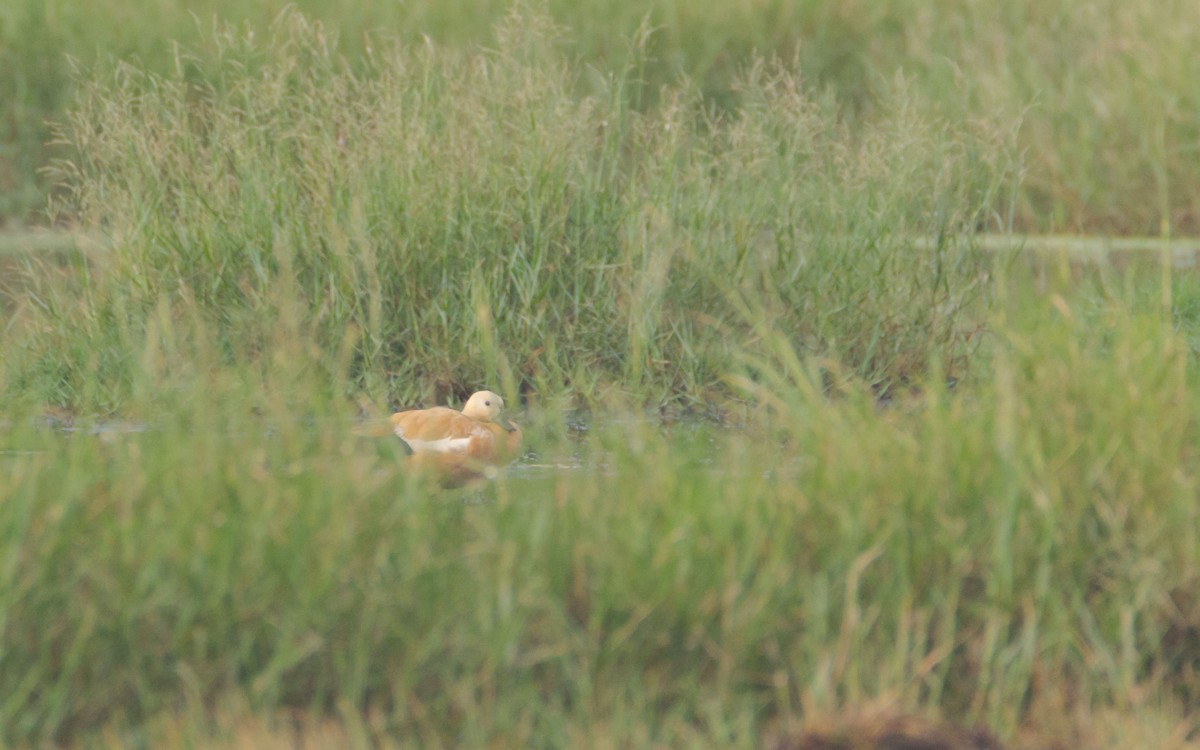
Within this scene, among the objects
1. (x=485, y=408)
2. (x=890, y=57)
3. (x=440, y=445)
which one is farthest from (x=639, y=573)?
(x=890, y=57)

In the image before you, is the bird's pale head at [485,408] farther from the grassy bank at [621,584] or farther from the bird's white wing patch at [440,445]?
the grassy bank at [621,584]

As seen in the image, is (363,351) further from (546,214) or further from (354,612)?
(354,612)

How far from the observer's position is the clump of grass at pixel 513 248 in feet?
18.0

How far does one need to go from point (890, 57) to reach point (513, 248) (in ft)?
16.7

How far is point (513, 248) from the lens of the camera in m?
5.60

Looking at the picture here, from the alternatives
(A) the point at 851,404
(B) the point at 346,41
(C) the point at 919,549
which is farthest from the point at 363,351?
(B) the point at 346,41

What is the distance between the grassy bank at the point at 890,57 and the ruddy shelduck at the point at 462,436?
14.2 ft

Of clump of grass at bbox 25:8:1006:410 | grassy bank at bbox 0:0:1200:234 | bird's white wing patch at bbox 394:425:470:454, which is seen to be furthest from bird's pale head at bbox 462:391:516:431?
grassy bank at bbox 0:0:1200:234

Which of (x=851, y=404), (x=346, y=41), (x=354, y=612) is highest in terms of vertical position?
(x=346, y=41)

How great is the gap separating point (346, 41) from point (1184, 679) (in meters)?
7.81

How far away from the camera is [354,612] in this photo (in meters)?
2.71

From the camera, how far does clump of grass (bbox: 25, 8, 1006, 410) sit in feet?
18.0

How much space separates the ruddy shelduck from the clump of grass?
808mm

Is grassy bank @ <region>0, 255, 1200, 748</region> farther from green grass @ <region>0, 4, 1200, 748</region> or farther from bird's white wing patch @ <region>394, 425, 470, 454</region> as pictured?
bird's white wing patch @ <region>394, 425, 470, 454</region>
